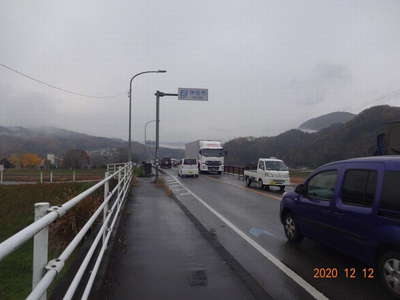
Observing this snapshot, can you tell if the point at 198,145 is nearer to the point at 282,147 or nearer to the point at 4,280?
the point at 282,147

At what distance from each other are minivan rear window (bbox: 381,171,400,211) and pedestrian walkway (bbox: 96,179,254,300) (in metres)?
2.18

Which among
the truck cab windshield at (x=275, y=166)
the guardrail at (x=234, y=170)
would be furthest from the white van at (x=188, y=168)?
the truck cab windshield at (x=275, y=166)

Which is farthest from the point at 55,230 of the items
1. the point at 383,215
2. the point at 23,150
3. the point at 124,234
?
the point at 23,150

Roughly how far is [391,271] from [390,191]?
1024mm

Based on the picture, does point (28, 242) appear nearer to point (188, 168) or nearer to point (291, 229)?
point (291, 229)

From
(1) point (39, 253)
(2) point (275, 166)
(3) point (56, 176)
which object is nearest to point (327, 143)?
(2) point (275, 166)

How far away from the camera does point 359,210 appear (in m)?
5.05

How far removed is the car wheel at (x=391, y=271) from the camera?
4344 mm

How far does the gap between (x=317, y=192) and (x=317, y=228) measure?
66cm

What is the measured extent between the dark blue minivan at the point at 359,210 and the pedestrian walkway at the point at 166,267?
5.88 ft

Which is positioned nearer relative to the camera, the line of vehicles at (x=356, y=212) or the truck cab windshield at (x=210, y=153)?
the line of vehicles at (x=356, y=212)

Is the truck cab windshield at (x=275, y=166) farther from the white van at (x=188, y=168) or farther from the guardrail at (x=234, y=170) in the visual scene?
the white van at (x=188, y=168)

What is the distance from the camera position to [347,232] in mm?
5293

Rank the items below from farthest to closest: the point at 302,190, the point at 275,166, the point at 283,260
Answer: the point at 275,166 → the point at 302,190 → the point at 283,260
